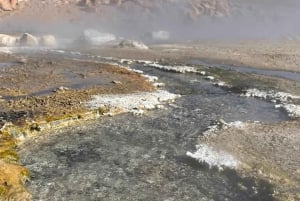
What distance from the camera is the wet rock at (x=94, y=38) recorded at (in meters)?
93.8

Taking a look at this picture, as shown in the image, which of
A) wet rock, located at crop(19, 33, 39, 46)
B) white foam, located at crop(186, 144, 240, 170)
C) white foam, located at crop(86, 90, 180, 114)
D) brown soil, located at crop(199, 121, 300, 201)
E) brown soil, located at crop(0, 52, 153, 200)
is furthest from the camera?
wet rock, located at crop(19, 33, 39, 46)

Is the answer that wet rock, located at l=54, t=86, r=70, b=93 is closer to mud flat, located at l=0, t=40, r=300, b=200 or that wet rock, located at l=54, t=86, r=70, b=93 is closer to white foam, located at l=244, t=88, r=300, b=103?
mud flat, located at l=0, t=40, r=300, b=200

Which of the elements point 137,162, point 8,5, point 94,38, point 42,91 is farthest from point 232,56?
point 8,5

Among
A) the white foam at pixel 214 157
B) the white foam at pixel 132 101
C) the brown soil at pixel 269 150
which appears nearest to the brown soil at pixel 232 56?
the white foam at pixel 132 101

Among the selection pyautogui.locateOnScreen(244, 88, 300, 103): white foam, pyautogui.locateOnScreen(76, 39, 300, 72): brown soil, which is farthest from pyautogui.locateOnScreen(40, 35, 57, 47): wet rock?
pyautogui.locateOnScreen(244, 88, 300, 103): white foam

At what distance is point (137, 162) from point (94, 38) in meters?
77.3

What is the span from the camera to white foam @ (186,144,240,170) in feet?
74.7

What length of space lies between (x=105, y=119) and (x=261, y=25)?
12013 cm

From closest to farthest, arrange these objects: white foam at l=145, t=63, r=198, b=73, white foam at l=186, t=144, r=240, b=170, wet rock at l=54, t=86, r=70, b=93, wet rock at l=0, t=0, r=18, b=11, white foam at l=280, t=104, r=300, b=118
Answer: white foam at l=186, t=144, r=240, b=170 → white foam at l=280, t=104, r=300, b=118 → wet rock at l=54, t=86, r=70, b=93 → white foam at l=145, t=63, r=198, b=73 → wet rock at l=0, t=0, r=18, b=11

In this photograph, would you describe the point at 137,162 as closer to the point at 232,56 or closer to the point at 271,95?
the point at 271,95

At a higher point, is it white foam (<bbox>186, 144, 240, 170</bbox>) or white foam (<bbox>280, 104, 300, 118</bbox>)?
white foam (<bbox>280, 104, 300, 118</bbox>)

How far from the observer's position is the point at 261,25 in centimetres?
14112

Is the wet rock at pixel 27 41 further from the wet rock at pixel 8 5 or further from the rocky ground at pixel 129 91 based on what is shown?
the wet rock at pixel 8 5

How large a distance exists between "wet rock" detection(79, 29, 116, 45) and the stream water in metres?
62.7
